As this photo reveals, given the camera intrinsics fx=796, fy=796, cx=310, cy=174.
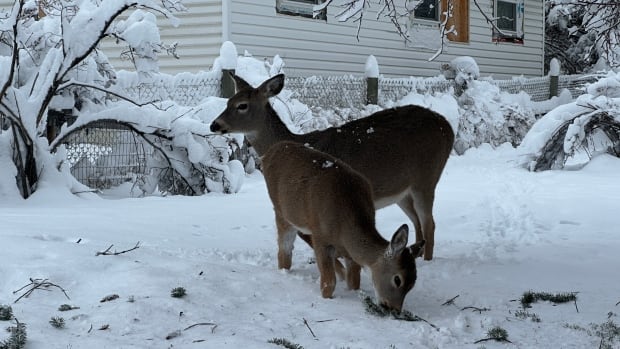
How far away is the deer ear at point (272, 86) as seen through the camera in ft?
25.1

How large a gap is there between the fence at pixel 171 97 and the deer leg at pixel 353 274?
6.10m

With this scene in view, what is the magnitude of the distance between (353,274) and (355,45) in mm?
14378

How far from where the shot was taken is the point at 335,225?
17.4ft

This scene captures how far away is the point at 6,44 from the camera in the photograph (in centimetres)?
1068

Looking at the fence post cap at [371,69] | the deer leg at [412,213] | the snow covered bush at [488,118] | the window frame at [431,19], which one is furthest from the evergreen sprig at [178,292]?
the window frame at [431,19]

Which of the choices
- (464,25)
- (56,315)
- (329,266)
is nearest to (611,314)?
(329,266)

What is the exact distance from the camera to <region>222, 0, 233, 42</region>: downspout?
623 inches

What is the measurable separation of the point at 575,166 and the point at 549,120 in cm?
101

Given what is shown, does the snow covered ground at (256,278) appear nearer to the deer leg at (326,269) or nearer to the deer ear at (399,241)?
the deer leg at (326,269)

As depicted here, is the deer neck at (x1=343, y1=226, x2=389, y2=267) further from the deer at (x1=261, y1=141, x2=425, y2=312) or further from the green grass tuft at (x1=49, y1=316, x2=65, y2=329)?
the green grass tuft at (x1=49, y1=316, x2=65, y2=329)

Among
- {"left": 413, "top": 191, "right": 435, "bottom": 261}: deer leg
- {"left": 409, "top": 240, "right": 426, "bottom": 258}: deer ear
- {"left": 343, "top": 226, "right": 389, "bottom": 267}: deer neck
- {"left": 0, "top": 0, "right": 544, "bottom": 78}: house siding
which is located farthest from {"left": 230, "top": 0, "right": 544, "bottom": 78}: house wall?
{"left": 409, "top": 240, "right": 426, "bottom": 258}: deer ear

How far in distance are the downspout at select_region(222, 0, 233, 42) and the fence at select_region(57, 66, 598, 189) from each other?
5.06ft

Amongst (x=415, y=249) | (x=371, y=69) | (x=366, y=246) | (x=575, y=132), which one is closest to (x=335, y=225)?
(x=366, y=246)

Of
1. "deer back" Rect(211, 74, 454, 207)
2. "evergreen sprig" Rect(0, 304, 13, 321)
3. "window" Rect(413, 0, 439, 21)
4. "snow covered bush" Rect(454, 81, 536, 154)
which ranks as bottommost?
"snow covered bush" Rect(454, 81, 536, 154)
